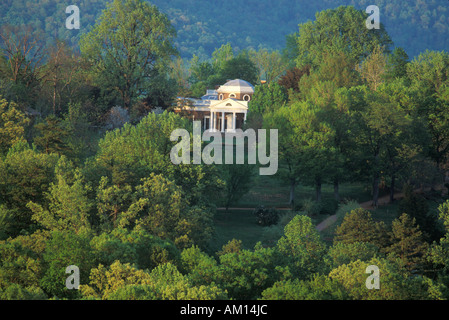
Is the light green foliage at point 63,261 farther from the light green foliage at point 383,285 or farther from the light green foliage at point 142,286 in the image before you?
the light green foliage at point 383,285

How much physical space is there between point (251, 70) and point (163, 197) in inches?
2984

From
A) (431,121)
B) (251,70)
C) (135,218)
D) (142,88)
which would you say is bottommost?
(135,218)

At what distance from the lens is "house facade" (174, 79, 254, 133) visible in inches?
3344

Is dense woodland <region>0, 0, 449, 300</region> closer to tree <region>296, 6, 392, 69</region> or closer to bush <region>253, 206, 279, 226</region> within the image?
bush <region>253, 206, 279, 226</region>

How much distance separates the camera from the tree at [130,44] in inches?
2576

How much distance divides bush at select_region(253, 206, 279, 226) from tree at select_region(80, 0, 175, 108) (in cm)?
A: 2432

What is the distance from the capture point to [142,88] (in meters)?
65.4

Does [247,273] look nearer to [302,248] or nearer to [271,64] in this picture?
[302,248]

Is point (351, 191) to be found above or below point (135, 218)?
above

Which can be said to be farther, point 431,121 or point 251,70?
point 251,70

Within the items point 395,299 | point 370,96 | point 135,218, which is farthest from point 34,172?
point 370,96

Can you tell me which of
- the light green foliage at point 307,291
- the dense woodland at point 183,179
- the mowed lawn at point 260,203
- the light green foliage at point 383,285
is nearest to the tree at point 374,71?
the dense woodland at point 183,179

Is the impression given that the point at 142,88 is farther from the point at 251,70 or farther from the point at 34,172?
the point at 251,70

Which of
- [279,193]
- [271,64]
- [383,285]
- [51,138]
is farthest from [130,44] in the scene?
[271,64]
